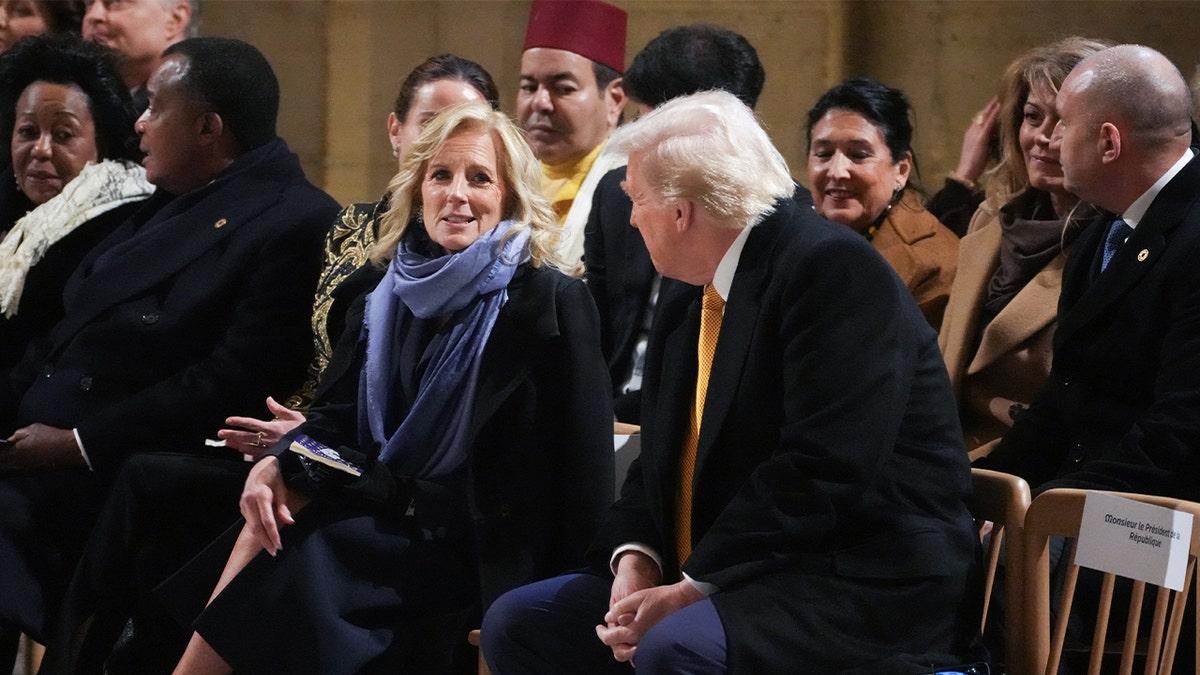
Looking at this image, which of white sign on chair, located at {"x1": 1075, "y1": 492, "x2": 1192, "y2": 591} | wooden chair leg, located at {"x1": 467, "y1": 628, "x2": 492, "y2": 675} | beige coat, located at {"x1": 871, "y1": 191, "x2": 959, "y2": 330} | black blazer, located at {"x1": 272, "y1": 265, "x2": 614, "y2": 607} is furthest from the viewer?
beige coat, located at {"x1": 871, "y1": 191, "x2": 959, "y2": 330}

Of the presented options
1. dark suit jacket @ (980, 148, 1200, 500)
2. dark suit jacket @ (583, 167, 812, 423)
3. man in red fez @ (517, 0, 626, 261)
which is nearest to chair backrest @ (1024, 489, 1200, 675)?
dark suit jacket @ (980, 148, 1200, 500)

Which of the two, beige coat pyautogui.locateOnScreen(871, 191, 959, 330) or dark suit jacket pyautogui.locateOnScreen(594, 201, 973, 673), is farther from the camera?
beige coat pyautogui.locateOnScreen(871, 191, 959, 330)

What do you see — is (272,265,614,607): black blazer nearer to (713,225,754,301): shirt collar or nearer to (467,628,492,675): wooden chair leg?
(467,628,492,675): wooden chair leg

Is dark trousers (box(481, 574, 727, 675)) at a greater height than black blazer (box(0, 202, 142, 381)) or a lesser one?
lesser

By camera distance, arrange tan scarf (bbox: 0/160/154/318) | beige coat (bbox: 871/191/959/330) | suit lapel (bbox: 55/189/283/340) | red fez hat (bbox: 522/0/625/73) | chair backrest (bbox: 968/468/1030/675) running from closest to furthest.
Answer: chair backrest (bbox: 968/468/1030/675) → suit lapel (bbox: 55/189/283/340) → beige coat (bbox: 871/191/959/330) → tan scarf (bbox: 0/160/154/318) → red fez hat (bbox: 522/0/625/73)

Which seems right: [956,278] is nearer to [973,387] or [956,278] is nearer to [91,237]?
[973,387]

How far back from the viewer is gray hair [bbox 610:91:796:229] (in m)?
2.65

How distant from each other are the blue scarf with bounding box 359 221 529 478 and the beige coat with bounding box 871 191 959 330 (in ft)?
4.09

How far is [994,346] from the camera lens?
3594 mm

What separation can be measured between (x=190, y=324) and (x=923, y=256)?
1952 millimetres

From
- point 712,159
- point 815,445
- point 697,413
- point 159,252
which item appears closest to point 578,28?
point 159,252

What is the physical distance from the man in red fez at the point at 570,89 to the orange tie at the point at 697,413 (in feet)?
5.64

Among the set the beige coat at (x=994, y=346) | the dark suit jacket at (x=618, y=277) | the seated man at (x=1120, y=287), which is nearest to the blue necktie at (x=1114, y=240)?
the seated man at (x=1120, y=287)

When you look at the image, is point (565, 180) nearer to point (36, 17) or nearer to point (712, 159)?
point (712, 159)
